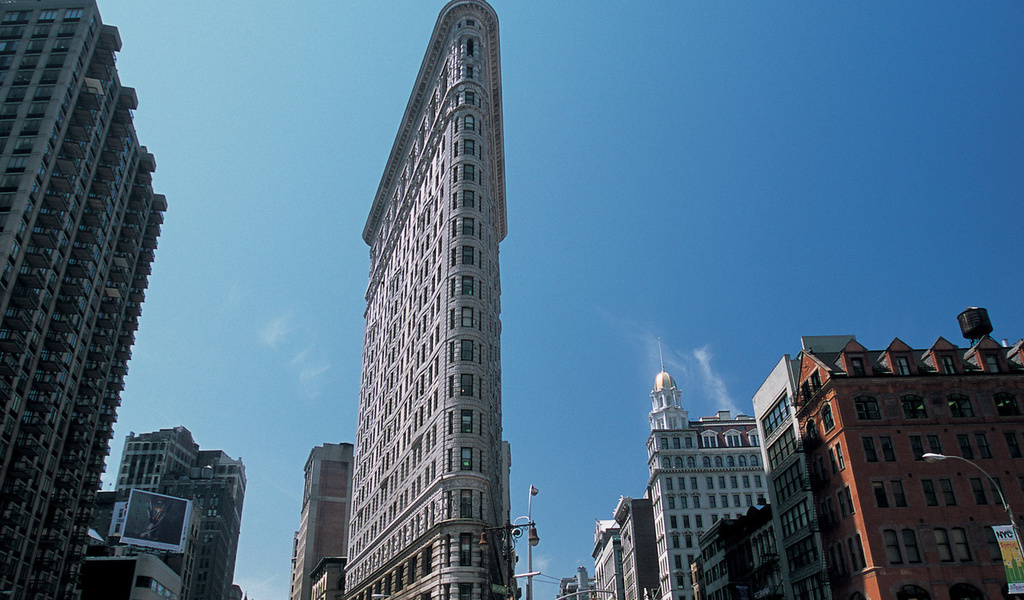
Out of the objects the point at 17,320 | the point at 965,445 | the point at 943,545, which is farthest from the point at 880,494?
the point at 17,320

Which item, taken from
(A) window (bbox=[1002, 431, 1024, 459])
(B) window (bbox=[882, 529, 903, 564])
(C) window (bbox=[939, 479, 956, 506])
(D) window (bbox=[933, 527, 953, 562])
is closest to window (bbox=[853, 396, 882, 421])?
(C) window (bbox=[939, 479, 956, 506])

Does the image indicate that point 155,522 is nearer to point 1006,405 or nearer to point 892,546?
point 892,546

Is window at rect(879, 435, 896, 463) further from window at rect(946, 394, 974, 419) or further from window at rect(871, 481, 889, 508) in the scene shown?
window at rect(946, 394, 974, 419)

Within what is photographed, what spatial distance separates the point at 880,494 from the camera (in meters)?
53.1

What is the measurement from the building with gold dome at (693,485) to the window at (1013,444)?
7608cm

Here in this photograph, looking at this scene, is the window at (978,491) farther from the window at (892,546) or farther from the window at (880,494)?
the window at (892,546)

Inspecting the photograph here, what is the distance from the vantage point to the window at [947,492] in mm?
52594

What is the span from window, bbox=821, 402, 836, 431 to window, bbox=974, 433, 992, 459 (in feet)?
32.3

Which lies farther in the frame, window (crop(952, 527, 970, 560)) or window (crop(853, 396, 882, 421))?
window (crop(853, 396, 882, 421))

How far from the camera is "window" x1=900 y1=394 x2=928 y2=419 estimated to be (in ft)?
184

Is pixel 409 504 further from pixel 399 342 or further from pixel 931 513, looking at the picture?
pixel 931 513

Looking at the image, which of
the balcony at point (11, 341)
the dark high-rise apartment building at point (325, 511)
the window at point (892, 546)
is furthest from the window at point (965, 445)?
the dark high-rise apartment building at point (325, 511)

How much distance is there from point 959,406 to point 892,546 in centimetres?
1289

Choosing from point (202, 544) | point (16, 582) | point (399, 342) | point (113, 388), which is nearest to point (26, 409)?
point (16, 582)
